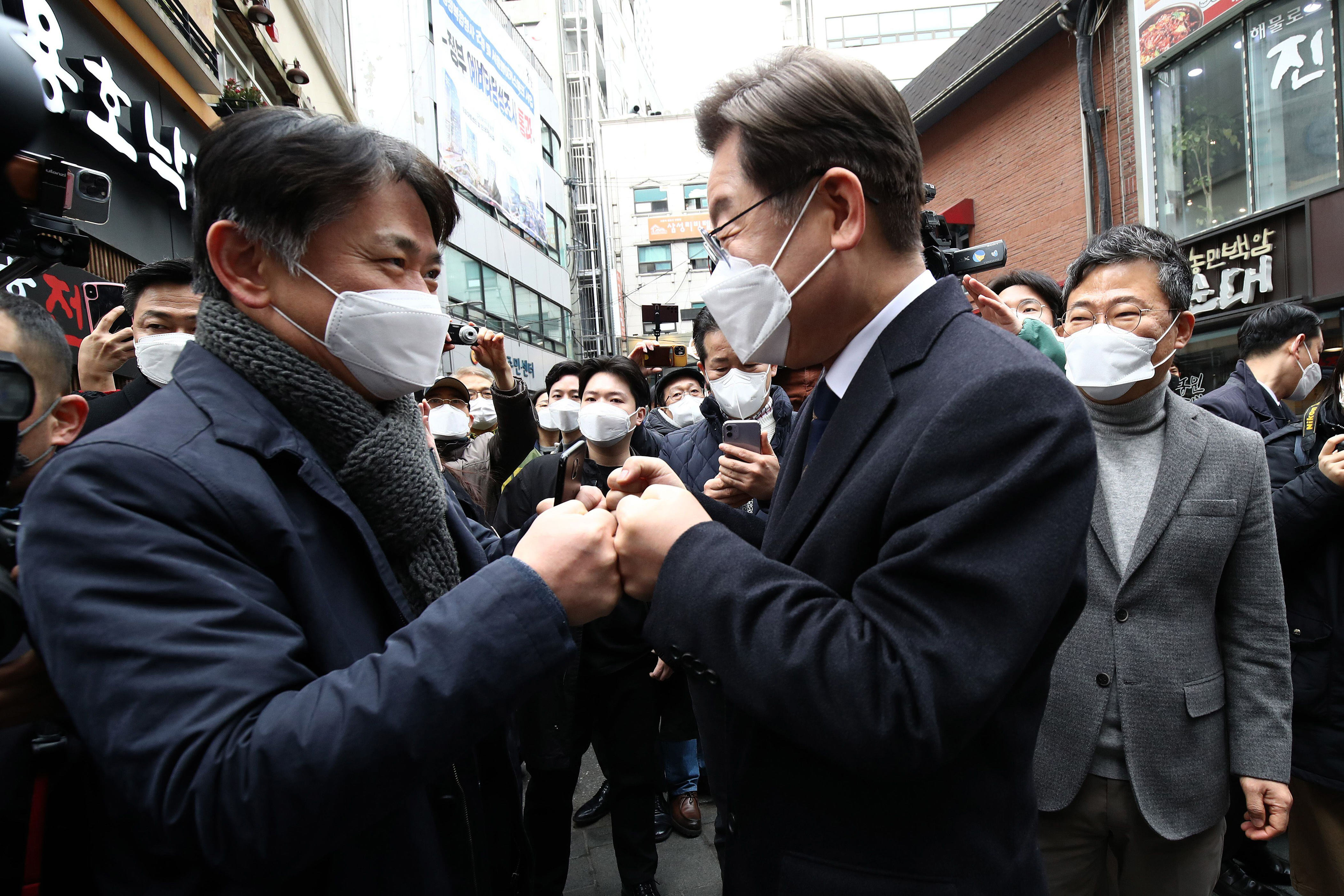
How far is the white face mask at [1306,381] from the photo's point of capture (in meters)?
4.83

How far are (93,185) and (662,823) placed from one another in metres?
4.02

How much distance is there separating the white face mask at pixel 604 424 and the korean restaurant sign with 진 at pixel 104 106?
391 centimetres

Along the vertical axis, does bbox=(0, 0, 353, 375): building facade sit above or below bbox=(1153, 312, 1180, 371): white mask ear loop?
above

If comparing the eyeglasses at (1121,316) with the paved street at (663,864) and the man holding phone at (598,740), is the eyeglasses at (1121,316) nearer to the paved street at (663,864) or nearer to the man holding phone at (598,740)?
the man holding phone at (598,740)

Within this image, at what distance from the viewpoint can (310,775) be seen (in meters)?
0.97

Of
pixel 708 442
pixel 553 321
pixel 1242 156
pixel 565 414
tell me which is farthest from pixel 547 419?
pixel 553 321

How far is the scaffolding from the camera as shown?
39094 millimetres

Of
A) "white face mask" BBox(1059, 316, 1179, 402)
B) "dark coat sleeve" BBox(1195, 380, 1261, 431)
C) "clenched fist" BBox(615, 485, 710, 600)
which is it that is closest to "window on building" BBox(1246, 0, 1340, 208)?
"dark coat sleeve" BBox(1195, 380, 1261, 431)

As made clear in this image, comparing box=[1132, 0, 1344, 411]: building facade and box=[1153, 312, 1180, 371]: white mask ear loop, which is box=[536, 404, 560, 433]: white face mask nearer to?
box=[1153, 312, 1180, 371]: white mask ear loop

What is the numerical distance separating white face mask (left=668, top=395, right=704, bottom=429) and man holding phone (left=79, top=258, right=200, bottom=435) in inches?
147

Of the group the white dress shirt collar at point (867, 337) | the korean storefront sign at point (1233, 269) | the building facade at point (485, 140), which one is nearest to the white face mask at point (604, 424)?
the white dress shirt collar at point (867, 337)

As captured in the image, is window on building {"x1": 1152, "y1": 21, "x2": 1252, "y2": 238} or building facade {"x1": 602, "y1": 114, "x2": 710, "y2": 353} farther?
building facade {"x1": 602, "y1": 114, "x2": 710, "y2": 353}

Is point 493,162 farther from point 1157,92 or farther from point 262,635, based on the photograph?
point 262,635

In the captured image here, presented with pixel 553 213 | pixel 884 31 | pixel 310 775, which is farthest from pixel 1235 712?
pixel 884 31
